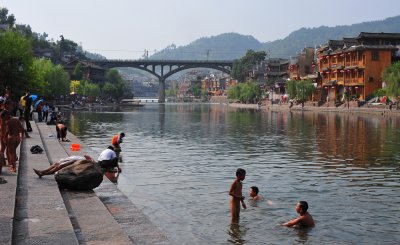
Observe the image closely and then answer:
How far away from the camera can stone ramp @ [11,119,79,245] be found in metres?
9.92

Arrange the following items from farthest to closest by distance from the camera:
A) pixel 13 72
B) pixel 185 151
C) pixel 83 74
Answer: pixel 83 74 < pixel 13 72 < pixel 185 151

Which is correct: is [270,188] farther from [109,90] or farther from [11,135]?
[109,90]

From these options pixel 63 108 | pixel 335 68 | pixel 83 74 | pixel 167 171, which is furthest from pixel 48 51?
pixel 167 171

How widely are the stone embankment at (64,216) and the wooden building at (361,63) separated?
82686 millimetres

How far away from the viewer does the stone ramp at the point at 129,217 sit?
11772 mm

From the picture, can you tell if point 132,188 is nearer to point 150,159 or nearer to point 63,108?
point 150,159

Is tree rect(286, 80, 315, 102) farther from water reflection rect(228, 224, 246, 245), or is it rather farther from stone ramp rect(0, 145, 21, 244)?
water reflection rect(228, 224, 246, 245)

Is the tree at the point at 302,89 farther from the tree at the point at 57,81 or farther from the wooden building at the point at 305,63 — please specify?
the tree at the point at 57,81

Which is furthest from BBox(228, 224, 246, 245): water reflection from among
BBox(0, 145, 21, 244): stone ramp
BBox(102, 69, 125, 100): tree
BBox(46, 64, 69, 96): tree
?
BBox(102, 69, 125, 100): tree

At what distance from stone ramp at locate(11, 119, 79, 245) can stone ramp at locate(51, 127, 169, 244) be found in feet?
3.21

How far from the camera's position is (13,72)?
58.5 metres

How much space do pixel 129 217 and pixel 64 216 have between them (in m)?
2.27

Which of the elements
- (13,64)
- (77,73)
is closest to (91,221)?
(13,64)

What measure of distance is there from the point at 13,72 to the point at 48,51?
382ft
